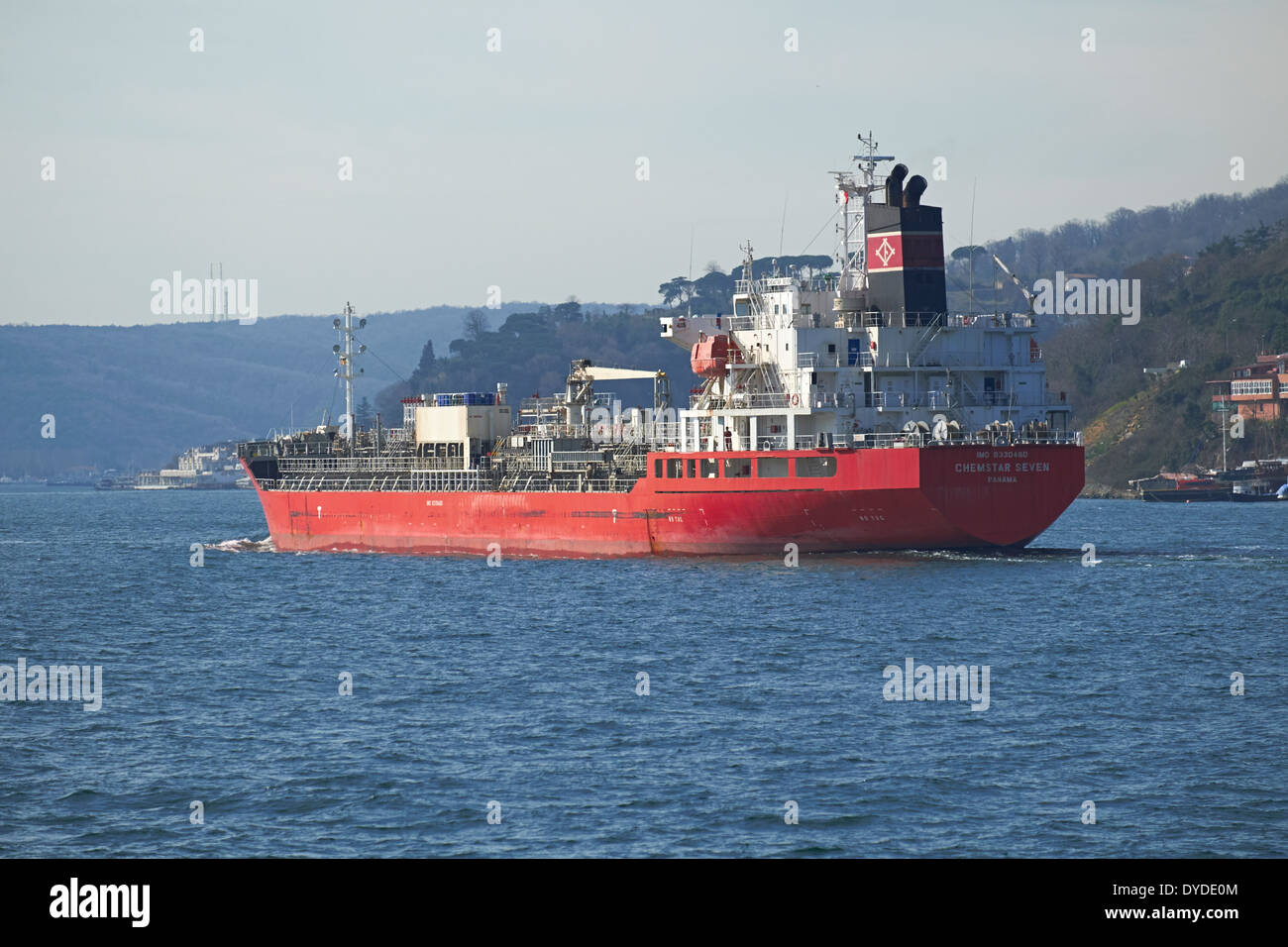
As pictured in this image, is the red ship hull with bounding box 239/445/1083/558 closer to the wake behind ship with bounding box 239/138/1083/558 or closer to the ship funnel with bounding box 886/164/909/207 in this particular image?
the wake behind ship with bounding box 239/138/1083/558

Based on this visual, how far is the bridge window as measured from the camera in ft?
163

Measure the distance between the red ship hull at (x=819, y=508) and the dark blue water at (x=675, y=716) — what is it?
128 cm

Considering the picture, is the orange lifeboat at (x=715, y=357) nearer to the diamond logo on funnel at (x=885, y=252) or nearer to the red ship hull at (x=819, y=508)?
the red ship hull at (x=819, y=508)

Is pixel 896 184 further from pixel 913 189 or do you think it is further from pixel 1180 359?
pixel 1180 359

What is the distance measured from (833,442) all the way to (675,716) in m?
24.5

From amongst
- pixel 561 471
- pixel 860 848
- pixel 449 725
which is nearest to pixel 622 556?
pixel 561 471

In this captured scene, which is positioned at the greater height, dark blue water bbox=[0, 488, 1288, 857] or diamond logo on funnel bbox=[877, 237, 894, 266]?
diamond logo on funnel bbox=[877, 237, 894, 266]

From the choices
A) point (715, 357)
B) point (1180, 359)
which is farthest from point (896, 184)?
point (1180, 359)

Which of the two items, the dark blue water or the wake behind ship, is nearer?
the dark blue water

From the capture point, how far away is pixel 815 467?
50000 millimetres

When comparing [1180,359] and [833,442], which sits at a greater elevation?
[1180,359]

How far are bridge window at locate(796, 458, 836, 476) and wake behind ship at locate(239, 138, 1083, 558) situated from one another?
55 mm

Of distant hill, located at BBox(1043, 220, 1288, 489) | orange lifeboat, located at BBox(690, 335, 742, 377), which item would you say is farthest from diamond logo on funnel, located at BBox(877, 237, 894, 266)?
distant hill, located at BBox(1043, 220, 1288, 489)
